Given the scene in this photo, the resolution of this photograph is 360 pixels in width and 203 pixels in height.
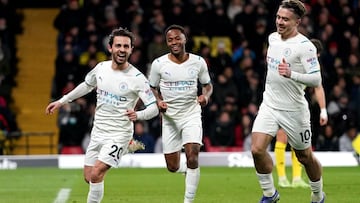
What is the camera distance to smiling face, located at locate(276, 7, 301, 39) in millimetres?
12336

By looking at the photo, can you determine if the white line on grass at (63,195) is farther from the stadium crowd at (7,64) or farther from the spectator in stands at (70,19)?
the spectator in stands at (70,19)

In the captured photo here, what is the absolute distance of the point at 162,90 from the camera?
14.0m

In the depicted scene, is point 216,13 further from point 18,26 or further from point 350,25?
point 18,26

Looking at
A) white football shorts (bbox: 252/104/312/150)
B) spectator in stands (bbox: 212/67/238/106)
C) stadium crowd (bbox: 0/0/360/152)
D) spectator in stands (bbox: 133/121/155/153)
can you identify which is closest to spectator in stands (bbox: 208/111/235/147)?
stadium crowd (bbox: 0/0/360/152)

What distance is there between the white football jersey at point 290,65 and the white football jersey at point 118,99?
1.42m

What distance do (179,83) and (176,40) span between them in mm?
552

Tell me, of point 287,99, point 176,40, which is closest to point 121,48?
point 176,40

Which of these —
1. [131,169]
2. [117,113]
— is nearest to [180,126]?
[117,113]

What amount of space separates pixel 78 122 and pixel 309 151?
11.5 meters

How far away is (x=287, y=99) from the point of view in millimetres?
12516

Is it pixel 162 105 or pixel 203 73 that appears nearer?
pixel 162 105

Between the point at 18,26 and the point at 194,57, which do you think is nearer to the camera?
the point at 194,57

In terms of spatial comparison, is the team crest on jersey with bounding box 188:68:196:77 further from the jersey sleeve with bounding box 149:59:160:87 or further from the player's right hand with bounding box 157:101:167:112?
the player's right hand with bounding box 157:101:167:112

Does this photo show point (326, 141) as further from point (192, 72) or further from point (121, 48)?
point (121, 48)
